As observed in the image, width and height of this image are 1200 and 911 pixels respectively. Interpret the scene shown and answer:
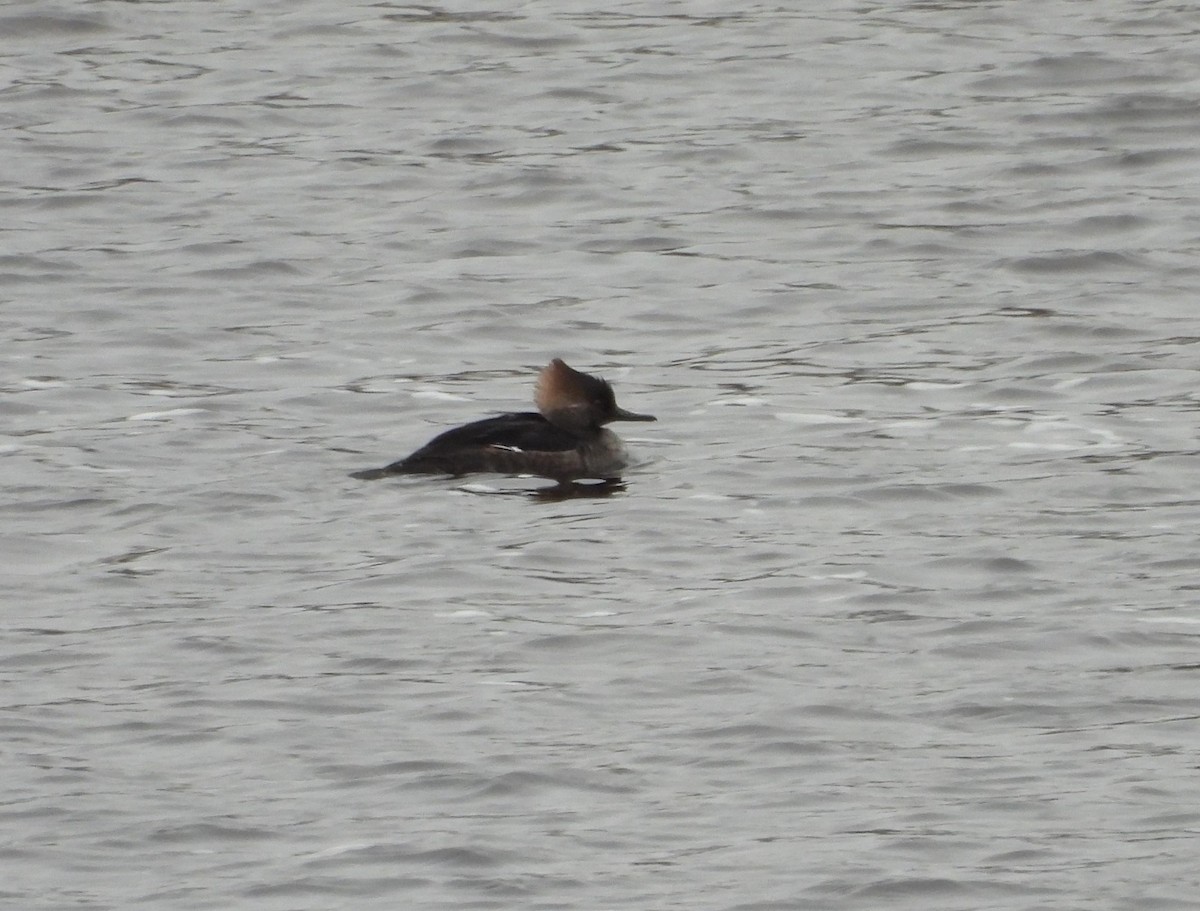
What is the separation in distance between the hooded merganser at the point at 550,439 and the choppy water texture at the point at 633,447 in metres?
0.13

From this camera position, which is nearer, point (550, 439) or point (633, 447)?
point (550, 439)

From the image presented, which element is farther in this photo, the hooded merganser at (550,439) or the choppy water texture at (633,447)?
the hooded merganser at (550,439)

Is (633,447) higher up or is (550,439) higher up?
(550,439)

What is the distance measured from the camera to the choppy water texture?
733 centimetres

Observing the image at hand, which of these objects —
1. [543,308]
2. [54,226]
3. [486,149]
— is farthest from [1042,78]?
[54,226]

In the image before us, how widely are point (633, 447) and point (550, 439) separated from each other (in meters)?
0.56

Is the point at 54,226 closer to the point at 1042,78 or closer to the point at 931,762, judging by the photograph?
the point at 1042,78

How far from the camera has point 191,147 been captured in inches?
715

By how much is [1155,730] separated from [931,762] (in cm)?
73

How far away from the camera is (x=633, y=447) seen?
12195 mm

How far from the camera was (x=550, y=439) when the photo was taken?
464 inches

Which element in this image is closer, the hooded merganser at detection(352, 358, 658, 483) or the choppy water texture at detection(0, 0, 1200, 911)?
the choppy water texture at detection(0, 0, 1200, 911)

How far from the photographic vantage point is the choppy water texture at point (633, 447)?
733 cm

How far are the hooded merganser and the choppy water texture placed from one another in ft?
0.42
